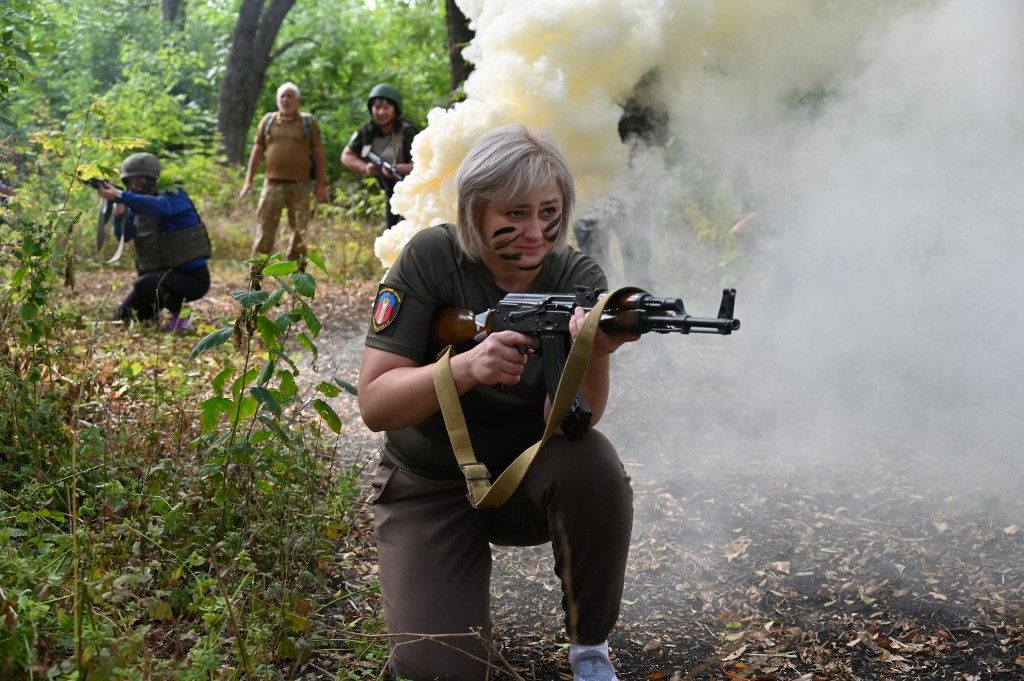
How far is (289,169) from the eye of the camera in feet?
31.9

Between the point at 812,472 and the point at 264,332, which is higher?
the point at 264,332

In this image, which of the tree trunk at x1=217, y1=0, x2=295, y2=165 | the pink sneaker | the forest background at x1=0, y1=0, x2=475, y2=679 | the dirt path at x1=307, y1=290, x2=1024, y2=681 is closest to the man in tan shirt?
the forest background at x1=0, y1=0, x2=475, y2=679

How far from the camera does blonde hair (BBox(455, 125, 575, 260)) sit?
2.64m

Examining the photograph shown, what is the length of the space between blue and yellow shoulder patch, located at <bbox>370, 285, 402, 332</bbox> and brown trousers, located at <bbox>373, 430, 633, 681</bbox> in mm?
453

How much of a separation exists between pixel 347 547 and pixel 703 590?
128cm

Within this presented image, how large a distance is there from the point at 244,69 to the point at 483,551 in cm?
1494

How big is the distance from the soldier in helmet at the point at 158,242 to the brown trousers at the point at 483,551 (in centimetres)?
459

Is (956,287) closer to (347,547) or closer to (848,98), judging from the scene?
(848,98)

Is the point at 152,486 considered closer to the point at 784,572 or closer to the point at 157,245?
the point at 784,572

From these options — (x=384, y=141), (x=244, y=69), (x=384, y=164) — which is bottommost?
(x=384, y=164)

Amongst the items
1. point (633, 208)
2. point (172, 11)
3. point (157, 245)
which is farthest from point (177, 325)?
point (172, 11)

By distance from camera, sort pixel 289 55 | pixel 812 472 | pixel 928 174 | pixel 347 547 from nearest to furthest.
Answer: pixel 347 547 < pixel 812 472 < pixel 928 174 < pixel 289 55

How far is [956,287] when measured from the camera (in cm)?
516

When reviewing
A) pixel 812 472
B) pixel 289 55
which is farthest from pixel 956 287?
pixel 289 55
